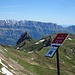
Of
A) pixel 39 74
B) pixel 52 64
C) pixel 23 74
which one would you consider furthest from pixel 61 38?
pixel 52 64

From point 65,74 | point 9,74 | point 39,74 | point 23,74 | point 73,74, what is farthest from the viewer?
point 73,74

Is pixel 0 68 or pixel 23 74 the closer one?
pixel 0 68

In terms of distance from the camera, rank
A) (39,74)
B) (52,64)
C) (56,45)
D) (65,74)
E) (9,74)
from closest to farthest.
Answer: (56,45), (9,74), (39,74), (65,74), (52,64)

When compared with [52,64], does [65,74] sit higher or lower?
higher

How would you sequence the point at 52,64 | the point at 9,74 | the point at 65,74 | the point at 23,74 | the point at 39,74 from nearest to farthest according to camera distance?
1. the point at 9,74
2. the point at 23,74
3. the point at 39,74
4. the point at 65,74
5. the point at 52,64

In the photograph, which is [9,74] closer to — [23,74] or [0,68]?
[0,68]

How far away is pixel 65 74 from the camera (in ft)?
420

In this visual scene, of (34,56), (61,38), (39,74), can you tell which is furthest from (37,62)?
(61,38)

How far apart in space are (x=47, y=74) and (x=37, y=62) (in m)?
Answer: 37.0

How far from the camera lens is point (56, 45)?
74.6ft

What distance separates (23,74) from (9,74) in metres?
12.4

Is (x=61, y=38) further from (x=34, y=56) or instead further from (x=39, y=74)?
(x=34, y=56)

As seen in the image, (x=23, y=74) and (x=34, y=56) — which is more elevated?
(x=23, y=74)

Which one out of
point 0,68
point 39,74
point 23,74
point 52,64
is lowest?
point 52,64
